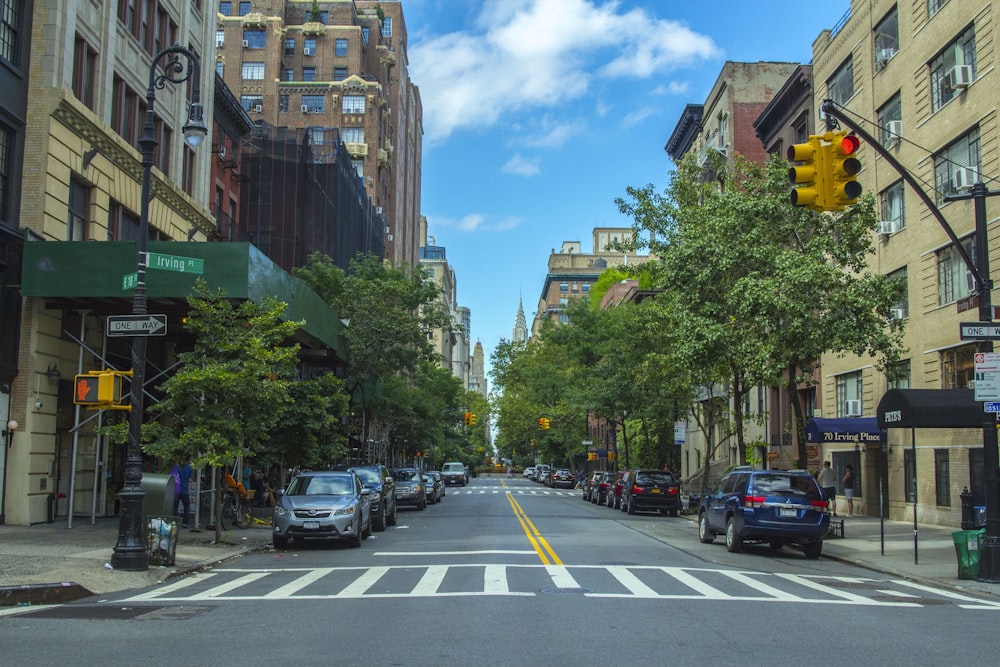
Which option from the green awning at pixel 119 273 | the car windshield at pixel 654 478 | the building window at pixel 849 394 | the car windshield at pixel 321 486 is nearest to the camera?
the car windshield at pixel 321 486

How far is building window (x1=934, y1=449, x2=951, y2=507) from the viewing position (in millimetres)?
25547

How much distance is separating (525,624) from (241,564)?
871 cm

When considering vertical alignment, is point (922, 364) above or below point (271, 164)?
below

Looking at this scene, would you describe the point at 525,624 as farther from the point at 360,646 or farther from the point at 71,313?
the point at 71,313

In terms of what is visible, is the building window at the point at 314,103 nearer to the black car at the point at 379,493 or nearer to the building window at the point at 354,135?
the building window at the point at 354,135

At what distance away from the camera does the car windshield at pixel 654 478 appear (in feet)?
112

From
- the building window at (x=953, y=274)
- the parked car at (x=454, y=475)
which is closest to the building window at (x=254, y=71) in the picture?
the parked car at (x=454, y=475)

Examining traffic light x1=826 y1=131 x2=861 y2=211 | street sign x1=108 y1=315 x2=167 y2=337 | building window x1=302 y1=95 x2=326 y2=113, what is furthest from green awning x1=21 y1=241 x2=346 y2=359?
building window x1=302 y1=95 x2=326 y2=113

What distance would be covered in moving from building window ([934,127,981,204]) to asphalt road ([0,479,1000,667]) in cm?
1273

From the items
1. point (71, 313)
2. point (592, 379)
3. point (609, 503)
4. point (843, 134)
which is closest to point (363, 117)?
point (592, 379)

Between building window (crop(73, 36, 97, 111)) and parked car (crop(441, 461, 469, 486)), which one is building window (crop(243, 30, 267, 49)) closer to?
parked car (crop(441, 461, 469, 486))

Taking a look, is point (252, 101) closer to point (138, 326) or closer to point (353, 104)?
point (353, 104)

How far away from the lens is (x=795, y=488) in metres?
18.6

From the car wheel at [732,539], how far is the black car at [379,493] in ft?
30.1
